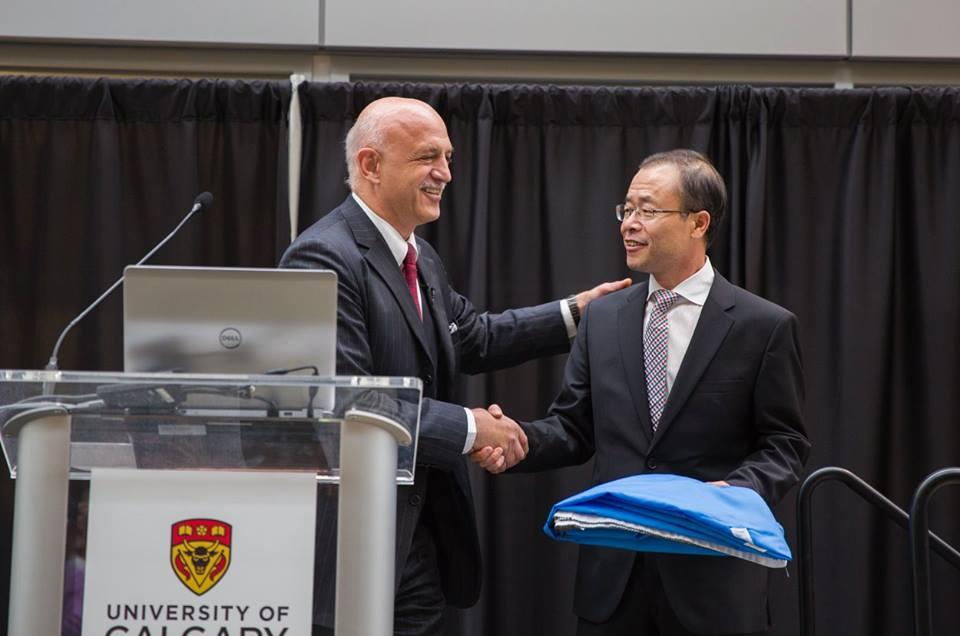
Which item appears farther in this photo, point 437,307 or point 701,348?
point 437,307

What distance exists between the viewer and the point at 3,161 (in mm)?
4301

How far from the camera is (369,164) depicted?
123 inches

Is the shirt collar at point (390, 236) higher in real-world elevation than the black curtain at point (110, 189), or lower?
lower

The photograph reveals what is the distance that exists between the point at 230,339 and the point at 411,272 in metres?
1.11

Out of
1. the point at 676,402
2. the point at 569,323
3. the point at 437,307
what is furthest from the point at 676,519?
the point at 569,323

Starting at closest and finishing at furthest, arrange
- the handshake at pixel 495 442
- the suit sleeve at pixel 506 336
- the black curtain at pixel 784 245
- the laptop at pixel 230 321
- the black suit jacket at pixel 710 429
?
1. the laptop at pixel 230 321
2. the black suit jacket at pixel 710 429
3. the handshake at pixel 495 442
4. the suit sleeve at pixel 506 336
5. the black curtain at pixel 784 245

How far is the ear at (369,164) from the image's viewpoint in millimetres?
3123

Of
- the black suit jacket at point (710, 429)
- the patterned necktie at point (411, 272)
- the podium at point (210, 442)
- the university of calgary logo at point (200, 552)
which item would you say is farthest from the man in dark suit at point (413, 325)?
the university of calgary logo at point (200, 552)

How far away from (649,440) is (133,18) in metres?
2.73

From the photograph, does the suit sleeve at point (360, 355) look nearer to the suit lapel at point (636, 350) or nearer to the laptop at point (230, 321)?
the suit lapel at point (636, 350)

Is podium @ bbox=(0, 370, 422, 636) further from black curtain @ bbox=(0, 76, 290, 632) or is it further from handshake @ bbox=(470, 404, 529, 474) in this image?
black curtain @ bbox=(0, 76, 290, 632)

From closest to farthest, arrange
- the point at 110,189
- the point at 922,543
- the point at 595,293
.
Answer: the point at 922,543 → the point at 595,293 → the point at 110,189

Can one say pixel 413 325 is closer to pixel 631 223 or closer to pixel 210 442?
pixel 631 223

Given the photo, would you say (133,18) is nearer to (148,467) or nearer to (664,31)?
(664,31)
